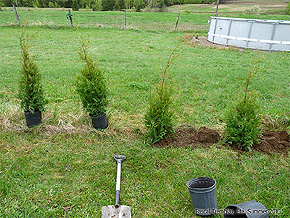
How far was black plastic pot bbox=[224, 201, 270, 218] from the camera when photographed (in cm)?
238

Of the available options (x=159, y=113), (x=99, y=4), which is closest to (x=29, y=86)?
(x=159, y=113)

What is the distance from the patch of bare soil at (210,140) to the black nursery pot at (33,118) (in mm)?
2231

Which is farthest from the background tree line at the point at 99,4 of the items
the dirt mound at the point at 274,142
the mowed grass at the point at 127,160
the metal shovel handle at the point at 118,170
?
the metal shovel handle at the point at 118,170

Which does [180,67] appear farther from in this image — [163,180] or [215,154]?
[163,180]

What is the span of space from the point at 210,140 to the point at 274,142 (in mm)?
1136

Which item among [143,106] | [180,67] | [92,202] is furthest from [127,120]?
[180,67]

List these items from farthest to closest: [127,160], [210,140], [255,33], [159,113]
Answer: [255,33]
[210,140]
[159,113]
[127,160]

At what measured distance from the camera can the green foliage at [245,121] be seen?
385 centimetres

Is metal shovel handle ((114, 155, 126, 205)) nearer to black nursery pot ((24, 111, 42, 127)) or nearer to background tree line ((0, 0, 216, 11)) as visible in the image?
black nursery pot ((24, 111, 42, 127))

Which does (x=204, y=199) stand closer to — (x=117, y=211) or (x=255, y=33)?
(x=117, y=211)

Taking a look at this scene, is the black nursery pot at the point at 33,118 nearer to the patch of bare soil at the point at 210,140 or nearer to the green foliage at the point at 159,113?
the green foliage at the point at 159,113

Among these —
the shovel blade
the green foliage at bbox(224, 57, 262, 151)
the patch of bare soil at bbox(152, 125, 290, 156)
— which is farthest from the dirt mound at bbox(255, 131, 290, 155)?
the shovel blade

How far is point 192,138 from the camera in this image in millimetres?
4277

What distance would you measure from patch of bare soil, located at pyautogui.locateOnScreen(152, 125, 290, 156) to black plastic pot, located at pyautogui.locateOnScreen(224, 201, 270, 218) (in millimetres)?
1575
